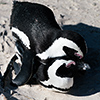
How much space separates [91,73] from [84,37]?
1.92 ft

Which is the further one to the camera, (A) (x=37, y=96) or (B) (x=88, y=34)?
(B) (x=88, y=34)

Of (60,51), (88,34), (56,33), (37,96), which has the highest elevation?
(56,33)

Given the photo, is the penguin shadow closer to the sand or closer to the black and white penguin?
the sand

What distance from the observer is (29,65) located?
6.08ft

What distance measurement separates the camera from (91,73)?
7.02 feet

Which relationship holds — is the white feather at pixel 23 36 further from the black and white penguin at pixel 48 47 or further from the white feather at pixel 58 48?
the white feather at pixel 58 48

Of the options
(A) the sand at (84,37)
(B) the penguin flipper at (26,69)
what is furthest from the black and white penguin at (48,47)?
(A) the sand at (84,37)

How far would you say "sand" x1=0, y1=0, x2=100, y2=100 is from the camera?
196 centimetres

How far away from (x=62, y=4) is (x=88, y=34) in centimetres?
80

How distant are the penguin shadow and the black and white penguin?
0.54 feet

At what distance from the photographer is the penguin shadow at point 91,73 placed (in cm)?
198

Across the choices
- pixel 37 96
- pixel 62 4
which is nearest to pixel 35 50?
pixel 37 96

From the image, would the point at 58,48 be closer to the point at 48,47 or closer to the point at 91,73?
the point at 48,47

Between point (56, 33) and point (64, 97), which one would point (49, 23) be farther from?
point (64, 97)
